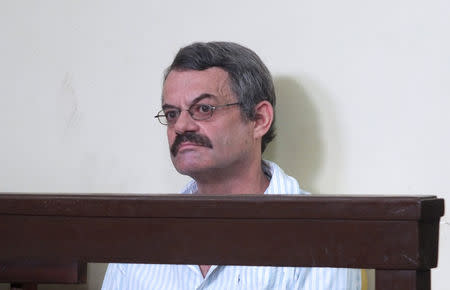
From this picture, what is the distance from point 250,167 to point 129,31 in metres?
0.51

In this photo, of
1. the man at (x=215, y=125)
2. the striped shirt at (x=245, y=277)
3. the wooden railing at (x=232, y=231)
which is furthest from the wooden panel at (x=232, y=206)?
the man at (x=215, y=125)

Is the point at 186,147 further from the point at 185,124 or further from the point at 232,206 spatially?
the point at 232,206

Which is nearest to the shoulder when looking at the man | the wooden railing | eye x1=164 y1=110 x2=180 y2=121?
the man

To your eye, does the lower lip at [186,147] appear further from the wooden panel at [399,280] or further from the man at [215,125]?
the wooden panel at [399,280]

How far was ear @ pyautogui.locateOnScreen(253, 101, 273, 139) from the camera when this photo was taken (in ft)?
5.73

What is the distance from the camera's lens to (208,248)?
629 millimetres

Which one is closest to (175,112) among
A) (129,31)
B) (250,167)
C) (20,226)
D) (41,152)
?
(250,167)

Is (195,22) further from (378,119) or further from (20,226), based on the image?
(20,226)

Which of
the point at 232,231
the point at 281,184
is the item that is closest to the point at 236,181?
the point at 281,184

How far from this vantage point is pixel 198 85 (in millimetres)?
1697

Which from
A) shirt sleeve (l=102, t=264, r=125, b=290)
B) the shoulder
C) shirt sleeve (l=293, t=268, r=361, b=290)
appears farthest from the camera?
shirt sleeve (l=102, t=264, r=125, b=290)

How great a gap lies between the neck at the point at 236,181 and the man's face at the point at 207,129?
0.02 m

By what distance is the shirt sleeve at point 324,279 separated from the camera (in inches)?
61.3

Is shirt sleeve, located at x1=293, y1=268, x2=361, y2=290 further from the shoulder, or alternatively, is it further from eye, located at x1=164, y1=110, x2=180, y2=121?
eye, located at x1=164, y1=110, x2=180, y2=121
